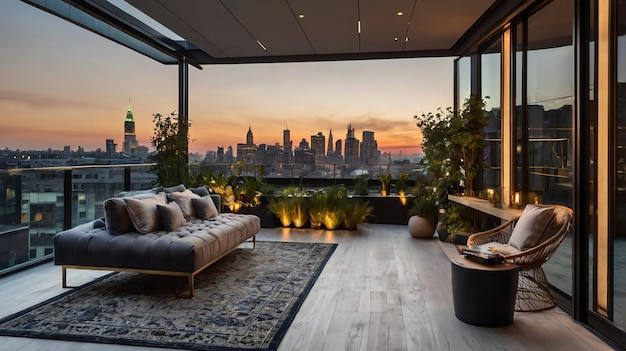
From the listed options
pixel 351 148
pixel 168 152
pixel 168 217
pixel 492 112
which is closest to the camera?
pixel 168 217

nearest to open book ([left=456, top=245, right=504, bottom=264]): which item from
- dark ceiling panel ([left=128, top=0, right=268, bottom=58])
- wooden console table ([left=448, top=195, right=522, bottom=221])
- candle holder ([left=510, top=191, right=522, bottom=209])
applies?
wooden console table ([left=448, top=195, right=522, bottom=221])

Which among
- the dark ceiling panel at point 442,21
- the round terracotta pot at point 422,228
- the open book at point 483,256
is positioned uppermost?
the dark ceiling panel at point 442,21

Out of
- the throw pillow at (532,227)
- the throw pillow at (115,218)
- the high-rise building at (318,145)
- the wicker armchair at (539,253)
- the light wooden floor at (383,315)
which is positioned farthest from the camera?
the high-rise building at (318,145)

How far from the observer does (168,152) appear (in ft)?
23.1

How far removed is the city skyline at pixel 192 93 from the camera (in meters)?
5.38

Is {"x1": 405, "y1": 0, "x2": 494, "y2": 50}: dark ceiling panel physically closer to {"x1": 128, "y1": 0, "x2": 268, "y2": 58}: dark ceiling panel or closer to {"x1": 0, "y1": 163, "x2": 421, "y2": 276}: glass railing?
{"x1": 128, "y1": 0, "x2": 268, "y2": 58}: dark ceiling panel

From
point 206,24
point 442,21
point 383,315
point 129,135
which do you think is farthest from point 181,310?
point 442,21

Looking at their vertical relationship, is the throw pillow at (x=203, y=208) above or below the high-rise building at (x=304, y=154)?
below

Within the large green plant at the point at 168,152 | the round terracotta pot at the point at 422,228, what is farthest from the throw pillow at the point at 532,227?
the large green plant at the point at 168,152

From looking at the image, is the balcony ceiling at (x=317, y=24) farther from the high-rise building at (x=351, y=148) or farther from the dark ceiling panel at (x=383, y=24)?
the high-rise building at (x=351, y=148)

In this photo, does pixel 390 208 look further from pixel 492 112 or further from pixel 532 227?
pixel 532 227

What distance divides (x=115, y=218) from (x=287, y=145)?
228 inches

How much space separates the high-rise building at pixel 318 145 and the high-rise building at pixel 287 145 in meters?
0.50

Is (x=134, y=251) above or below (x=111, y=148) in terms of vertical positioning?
below
